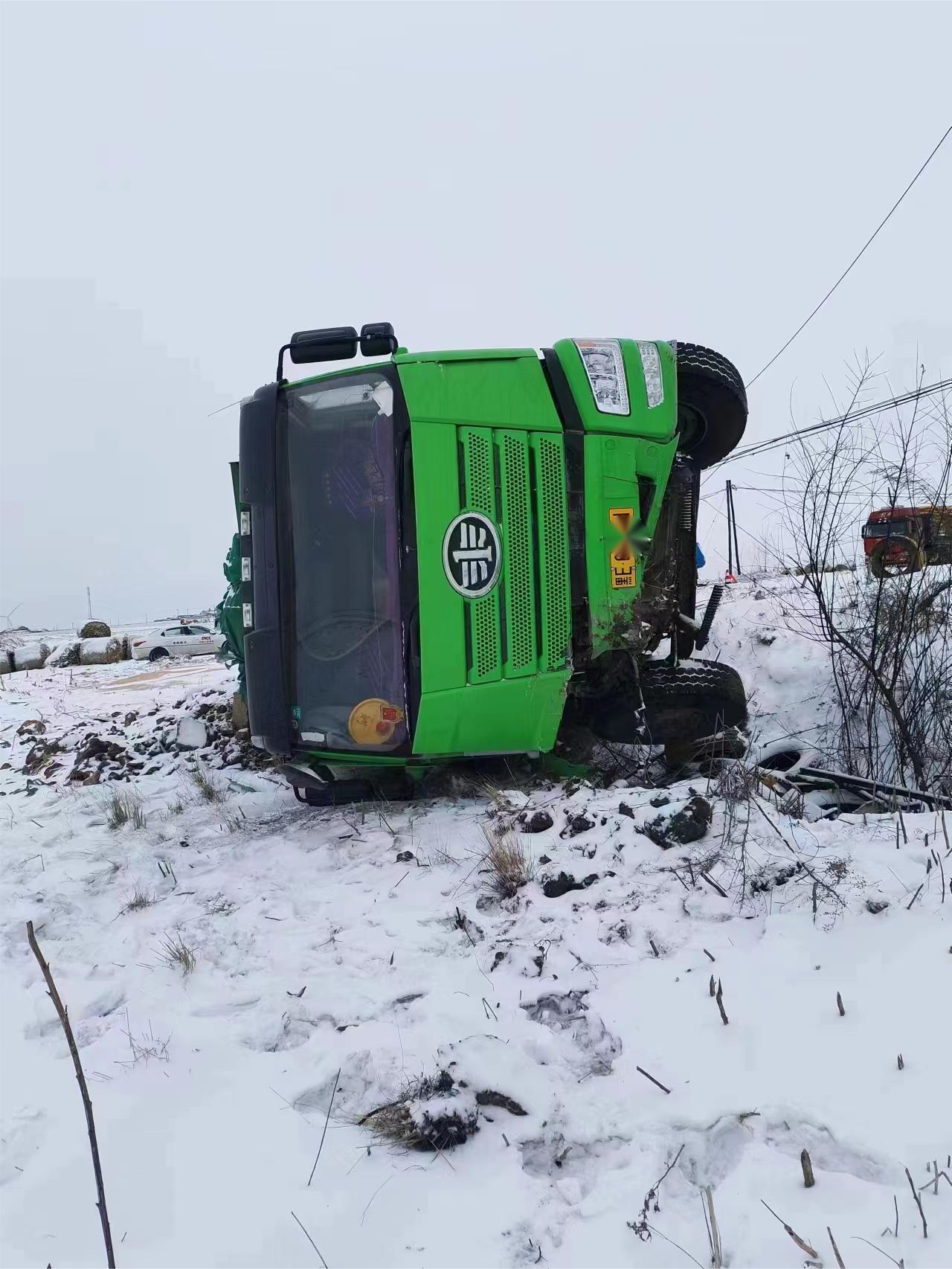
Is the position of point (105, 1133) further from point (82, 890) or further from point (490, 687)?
point (490, 687)

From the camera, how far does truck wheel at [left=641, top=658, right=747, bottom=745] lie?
4.31 m

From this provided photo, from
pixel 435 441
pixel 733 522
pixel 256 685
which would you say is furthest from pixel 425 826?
pixel 733 522

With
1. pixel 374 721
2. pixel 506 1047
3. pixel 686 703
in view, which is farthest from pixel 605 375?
pixel 506 1047

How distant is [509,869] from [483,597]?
1422 mm

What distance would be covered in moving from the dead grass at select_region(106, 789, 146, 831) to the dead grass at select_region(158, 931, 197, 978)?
5.84 ft

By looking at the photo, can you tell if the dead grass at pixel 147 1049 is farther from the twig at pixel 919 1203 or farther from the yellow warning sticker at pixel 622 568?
the yellow warning sticker at pixel 622 568

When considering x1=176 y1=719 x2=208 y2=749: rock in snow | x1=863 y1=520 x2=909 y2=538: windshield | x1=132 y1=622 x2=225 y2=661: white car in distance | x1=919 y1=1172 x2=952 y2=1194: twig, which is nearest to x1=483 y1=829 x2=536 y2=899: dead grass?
x1=919 y1=1172 x2=952 y2=1194: twig

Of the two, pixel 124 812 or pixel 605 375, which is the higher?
pixel 605 375

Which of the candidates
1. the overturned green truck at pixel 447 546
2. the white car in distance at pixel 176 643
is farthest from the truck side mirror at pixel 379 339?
the white car in distance at pixel 176 643

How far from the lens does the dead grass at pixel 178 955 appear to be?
2.65 meters

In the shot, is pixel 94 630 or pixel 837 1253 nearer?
pixel 837 1253

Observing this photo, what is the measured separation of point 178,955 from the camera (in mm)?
2676

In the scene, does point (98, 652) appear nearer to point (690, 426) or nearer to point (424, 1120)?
point (690, 426)

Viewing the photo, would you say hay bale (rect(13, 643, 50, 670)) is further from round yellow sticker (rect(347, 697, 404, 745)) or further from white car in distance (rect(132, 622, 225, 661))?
round yellow sticker (rect(347, 697, 404, 745))
